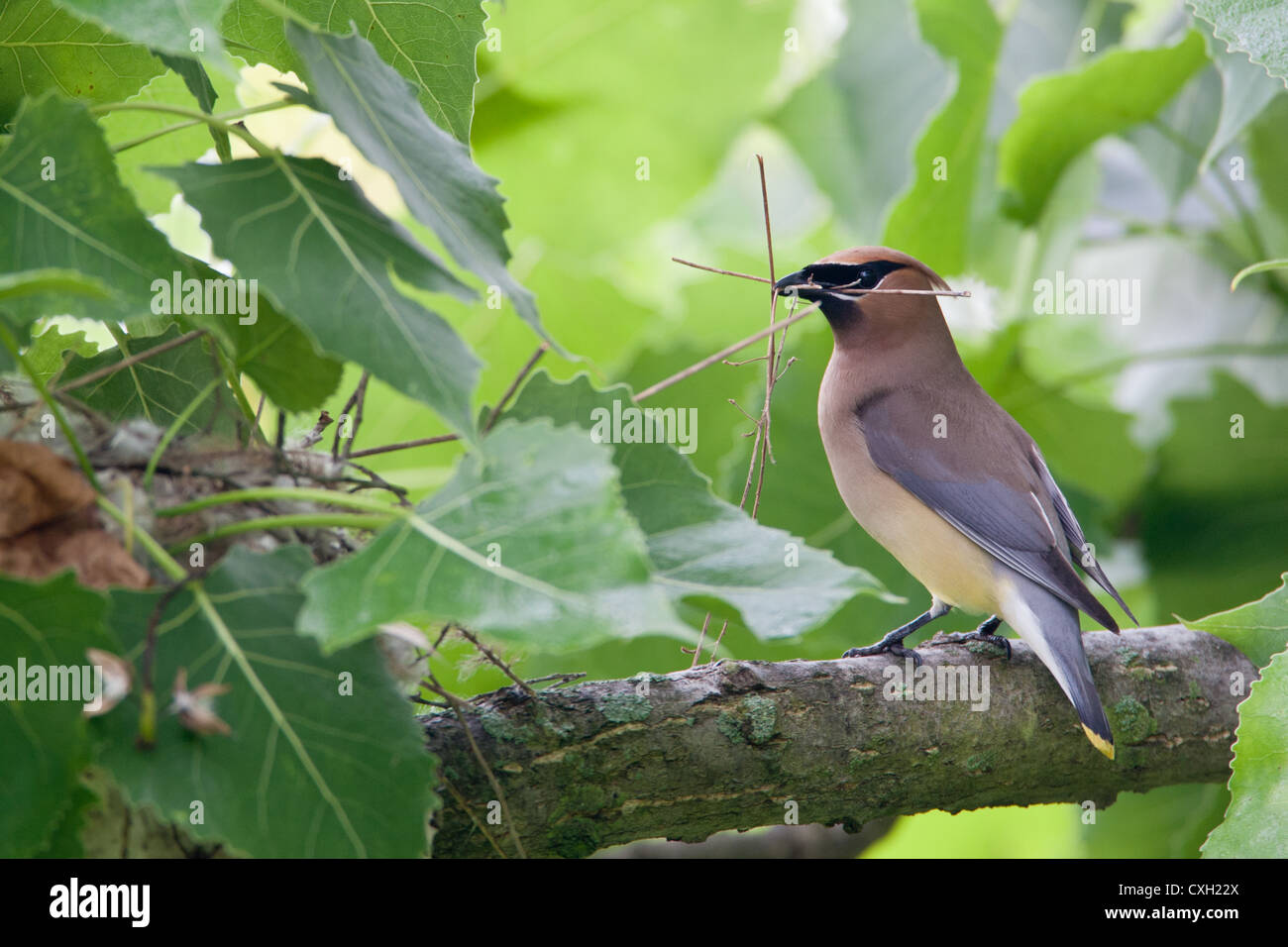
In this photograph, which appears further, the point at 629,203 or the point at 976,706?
the point at 629,203

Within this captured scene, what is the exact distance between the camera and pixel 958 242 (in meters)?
1.81

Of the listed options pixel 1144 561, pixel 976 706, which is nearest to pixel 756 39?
pixel 1144 561

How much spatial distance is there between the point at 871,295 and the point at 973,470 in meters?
0.26

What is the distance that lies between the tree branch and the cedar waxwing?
0.37 feet

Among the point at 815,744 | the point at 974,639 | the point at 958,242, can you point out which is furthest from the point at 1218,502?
the point at 815,744

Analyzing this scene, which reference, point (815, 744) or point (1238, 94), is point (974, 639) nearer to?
point (815, 744)

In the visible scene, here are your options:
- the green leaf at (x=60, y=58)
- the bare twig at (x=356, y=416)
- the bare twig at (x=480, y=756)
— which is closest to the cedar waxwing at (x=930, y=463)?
the bare twig at (x=480, y=756)

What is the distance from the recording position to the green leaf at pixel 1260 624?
4.01 feet

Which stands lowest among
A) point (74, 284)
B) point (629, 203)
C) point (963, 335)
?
point (74, 284)

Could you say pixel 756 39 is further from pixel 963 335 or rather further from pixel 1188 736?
pixel 1188 736

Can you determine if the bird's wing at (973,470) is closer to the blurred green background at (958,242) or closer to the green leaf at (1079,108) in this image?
the blurred green background at (958,242)

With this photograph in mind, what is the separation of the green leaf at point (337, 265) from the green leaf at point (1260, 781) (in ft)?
2.48
